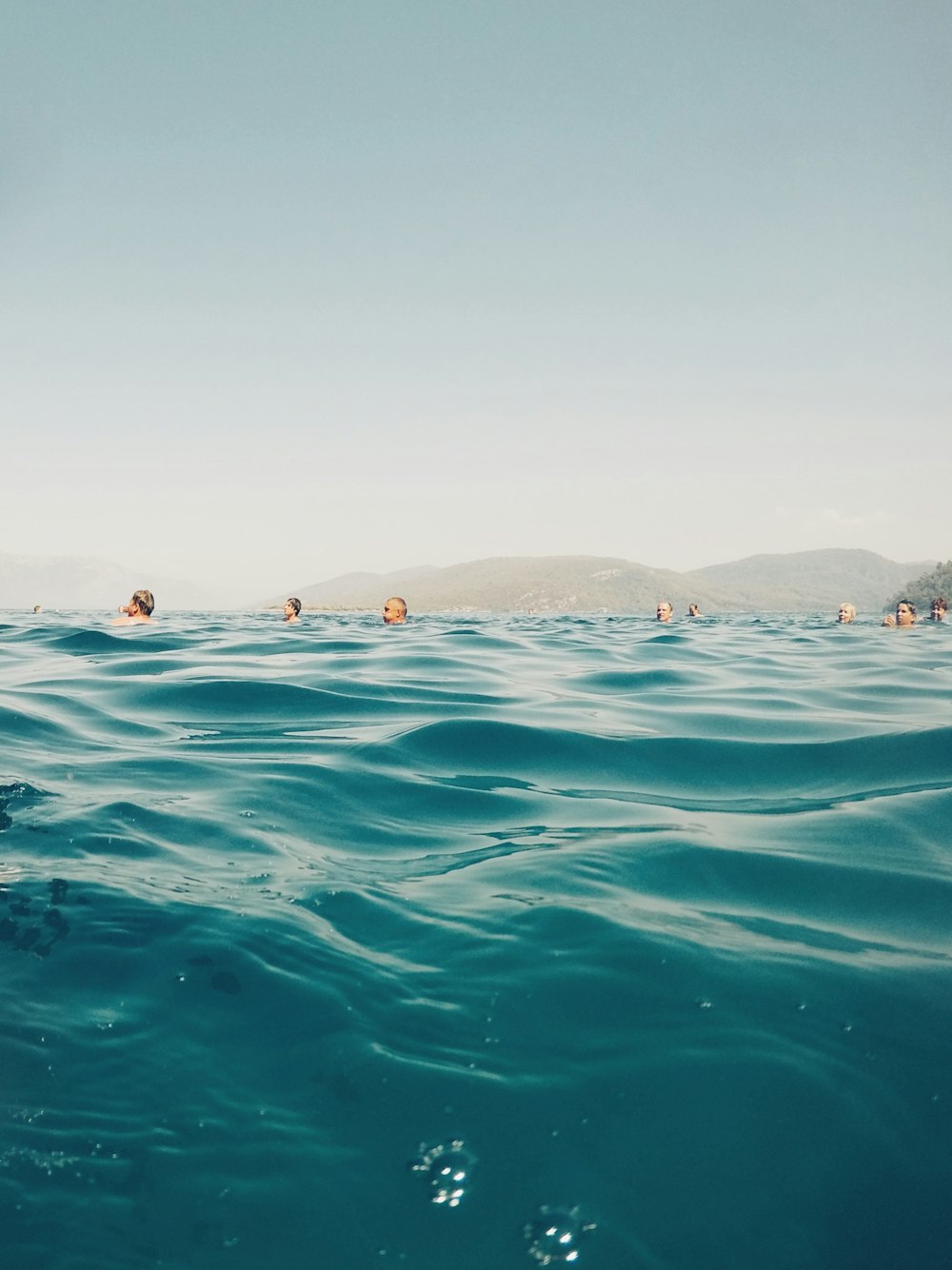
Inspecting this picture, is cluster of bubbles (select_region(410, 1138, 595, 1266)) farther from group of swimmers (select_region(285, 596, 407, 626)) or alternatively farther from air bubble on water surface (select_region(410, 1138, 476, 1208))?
group of swimmers (select_region(285, 596, 407, 626))

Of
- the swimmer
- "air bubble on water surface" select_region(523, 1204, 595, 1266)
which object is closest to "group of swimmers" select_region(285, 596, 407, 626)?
the swimmer

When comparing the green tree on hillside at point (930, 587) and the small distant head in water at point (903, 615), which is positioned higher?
the green tree on hillside at point (930, 587)

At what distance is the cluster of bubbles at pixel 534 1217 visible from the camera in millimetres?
1660

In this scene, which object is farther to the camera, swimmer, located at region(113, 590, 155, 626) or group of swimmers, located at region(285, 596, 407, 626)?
group of swimmers, located at region(285, 596, 407, 626)

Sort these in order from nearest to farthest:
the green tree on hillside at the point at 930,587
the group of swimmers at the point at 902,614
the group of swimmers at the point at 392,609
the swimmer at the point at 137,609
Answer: the swimmer at the point at 137,609 < the group of swimmers at the point at 392,609 < the group of swimmers at the point at 902,614 < the green tree on hillside at the point at 930,587

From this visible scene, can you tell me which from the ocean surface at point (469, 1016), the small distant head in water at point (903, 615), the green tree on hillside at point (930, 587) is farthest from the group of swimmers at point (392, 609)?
the green tree on hillside at point (930, 587)

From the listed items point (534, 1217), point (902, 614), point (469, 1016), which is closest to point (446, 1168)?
point (534, 1217)

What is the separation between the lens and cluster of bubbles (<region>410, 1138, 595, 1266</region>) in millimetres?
1660

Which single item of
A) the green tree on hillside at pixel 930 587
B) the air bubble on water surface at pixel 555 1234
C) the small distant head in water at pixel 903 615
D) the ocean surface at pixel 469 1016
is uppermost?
the green tree on hillside at pixel 930 587

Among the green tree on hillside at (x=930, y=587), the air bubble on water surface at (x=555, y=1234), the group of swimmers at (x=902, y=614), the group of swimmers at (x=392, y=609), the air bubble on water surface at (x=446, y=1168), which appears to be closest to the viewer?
the air bubble on water surface at (x=555, y=1234)

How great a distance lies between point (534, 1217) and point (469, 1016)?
69 centimetres

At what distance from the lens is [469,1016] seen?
94.6 inches

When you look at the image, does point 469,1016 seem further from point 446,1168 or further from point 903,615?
point 903,615

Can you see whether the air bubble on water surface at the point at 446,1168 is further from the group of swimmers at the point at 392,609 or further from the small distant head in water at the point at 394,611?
the small distant head in water at the point at 394,611
